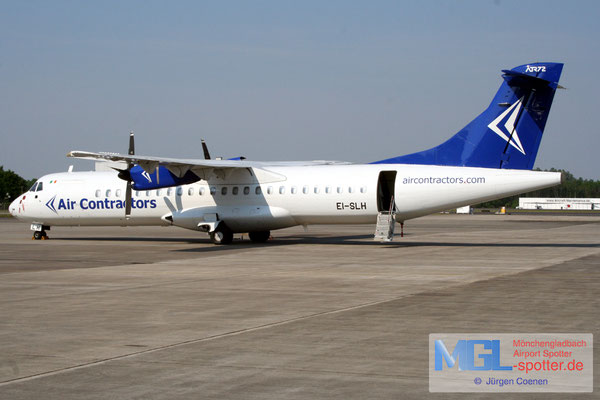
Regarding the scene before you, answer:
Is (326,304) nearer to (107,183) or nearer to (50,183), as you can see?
(107,183)

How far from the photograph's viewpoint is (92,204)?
30062 millimetres

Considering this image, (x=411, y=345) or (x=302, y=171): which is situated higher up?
(x=302, y=171)

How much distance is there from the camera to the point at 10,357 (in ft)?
26.2

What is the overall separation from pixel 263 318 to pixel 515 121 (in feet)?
50.3

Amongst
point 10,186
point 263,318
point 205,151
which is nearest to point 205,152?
point 205,151

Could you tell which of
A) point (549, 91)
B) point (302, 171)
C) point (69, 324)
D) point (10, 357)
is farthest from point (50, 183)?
point (10, 357)

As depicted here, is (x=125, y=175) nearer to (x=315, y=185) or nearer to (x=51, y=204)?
(x=51, y=204)

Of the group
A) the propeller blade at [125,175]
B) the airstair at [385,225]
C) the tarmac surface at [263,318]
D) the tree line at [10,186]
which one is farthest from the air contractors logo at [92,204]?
the tree line at [10,186]

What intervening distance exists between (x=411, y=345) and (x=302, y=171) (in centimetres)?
1866

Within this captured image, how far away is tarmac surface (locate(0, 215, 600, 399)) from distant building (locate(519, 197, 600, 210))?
9909cm

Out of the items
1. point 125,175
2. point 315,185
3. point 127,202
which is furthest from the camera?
point 127,202

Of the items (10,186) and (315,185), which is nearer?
(315,185)

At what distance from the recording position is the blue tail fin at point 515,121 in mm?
23016

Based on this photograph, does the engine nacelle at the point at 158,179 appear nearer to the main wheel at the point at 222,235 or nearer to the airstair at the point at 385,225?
the main wheel at the point at 222,235
